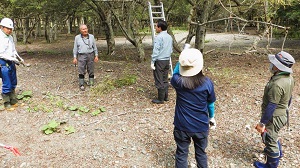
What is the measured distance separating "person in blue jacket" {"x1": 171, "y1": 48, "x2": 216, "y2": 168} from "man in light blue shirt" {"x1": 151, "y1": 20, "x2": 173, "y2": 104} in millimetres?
2763

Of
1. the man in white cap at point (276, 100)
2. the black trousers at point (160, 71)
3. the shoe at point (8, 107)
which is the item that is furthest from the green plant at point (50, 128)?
the man in white cap at point (276, 100)

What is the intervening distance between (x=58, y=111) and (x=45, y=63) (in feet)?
22.5

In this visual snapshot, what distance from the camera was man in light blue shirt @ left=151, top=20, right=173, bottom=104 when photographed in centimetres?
597

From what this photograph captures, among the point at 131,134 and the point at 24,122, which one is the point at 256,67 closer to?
the point at 131,134

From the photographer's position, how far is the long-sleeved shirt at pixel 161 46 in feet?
19.6

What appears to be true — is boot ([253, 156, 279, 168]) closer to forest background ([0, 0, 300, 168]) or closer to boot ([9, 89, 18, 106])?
forest background ([0, 0, 300, 168])

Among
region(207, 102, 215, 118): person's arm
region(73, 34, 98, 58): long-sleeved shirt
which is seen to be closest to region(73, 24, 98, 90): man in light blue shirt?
region(73, 34, 98, 58): long-sleeved shirt

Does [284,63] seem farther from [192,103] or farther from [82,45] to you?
[82,45]

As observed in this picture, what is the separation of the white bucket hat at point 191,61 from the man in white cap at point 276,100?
109 centimetres

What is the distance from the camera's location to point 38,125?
5.43 metres

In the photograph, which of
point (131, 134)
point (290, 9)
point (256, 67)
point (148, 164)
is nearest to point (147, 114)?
point (131, 134)

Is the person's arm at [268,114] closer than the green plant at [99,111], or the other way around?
the person's arm at [268,114]

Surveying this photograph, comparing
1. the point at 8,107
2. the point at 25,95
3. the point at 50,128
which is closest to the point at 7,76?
the point at 8,107

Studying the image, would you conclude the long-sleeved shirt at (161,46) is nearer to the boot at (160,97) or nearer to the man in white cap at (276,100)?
the boot at (160,97)
